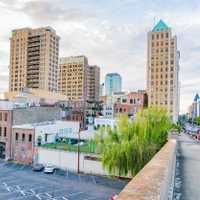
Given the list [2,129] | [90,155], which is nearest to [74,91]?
[2,129]

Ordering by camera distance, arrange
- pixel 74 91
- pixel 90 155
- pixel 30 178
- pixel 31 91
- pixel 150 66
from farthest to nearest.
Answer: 1. pixel 74 91
2. pixel 150 66
3. pixel 31 91
4. pixel 90 155
5. pixel 30 178

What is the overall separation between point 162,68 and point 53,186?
81269 mm

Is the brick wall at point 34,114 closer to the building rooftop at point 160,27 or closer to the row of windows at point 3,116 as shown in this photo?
the row of windows at point 3,116

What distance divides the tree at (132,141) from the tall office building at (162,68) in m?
68.2

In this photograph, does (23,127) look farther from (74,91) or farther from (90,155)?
(74,91)

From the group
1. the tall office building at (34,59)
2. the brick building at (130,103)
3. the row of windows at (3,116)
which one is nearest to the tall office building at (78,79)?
the tall office building at (34,59)

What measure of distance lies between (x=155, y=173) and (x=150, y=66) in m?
102

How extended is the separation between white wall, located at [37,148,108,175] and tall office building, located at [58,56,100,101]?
102 metres

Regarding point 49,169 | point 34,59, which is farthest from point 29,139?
point 34,59

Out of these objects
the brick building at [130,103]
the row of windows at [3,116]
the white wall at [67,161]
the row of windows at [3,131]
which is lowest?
the white wall at [67,161]

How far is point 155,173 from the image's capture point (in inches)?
355

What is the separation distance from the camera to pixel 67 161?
Result: 4153 centimetres

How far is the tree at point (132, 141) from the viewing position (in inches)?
1185

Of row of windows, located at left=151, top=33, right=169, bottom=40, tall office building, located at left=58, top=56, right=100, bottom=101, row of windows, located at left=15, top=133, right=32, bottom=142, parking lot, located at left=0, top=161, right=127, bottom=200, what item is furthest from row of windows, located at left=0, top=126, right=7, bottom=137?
tall office building, located at left=58, top=56, right=100, bottom=101
